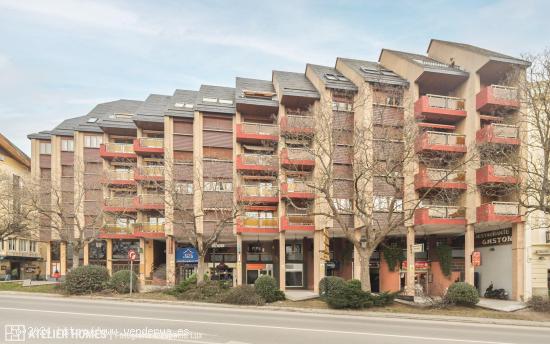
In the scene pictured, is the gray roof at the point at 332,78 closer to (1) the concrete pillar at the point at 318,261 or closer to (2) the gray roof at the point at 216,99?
(2) the gray roof at the point at 216,99

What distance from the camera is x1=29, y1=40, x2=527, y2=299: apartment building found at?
31.8 meters

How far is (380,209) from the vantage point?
108 feet

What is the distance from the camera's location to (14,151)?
57594mm

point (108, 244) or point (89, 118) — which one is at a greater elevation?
point (89, 118)

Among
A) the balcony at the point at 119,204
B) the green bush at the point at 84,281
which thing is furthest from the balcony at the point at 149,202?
the green bush at the point at 84,281

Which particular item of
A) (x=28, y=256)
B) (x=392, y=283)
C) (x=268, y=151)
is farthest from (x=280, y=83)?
(x=28, y=256)

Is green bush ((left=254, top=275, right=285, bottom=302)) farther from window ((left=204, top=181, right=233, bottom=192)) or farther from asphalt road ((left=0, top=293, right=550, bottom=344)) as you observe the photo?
window ((left=204, top=181, right=233, bottom=192))

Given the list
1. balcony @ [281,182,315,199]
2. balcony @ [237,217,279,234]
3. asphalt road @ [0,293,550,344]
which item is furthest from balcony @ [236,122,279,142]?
asphalt road @ [0,293,550,344]

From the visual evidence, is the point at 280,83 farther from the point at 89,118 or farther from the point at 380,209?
the point at 89,118

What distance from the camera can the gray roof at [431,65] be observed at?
33453mm

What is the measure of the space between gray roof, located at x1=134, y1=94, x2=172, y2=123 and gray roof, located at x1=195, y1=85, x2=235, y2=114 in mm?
4378

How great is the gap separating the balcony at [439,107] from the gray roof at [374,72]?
8.01 feet

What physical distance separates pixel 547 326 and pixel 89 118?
46.1 metres

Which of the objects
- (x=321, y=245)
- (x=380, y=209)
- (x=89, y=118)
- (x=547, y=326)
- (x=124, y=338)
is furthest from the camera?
(x=89, y=118)
